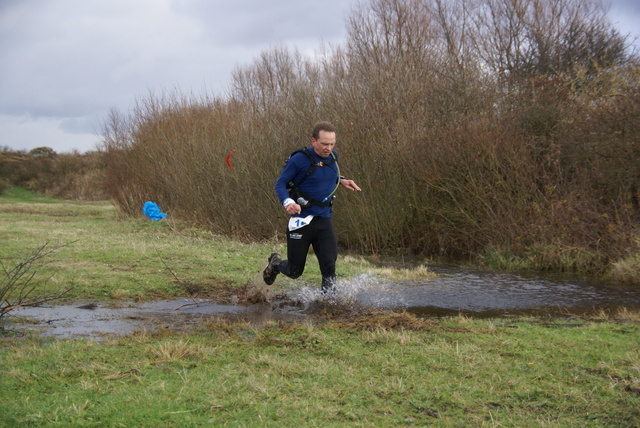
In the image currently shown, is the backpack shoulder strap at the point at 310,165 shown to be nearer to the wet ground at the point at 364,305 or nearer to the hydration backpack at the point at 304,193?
the hydration backpack at the point at 304,193

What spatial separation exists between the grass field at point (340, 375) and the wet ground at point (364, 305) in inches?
23.0

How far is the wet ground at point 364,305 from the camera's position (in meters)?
7.07

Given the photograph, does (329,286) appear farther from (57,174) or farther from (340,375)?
(57,174)

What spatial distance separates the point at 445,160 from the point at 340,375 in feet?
39.8

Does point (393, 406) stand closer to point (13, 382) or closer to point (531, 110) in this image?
point (13, 382)

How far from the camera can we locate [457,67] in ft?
77.9

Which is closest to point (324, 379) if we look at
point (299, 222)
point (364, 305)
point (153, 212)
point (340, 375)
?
point (340, 375)

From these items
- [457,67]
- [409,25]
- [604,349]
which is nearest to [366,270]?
[604,349]

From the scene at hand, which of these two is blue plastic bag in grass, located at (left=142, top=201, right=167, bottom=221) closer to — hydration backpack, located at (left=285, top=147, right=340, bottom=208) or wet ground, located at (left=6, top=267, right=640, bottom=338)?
wet ground, located at (left=6, top=267, right=640, bottom=338)

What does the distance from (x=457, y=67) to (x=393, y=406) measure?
21.0 m

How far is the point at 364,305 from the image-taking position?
8.46m

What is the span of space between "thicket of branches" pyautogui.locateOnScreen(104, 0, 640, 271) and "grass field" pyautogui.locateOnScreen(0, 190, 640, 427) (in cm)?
719

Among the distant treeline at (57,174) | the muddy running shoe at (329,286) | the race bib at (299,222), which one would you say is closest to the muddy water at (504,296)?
the muddy running shoe at (329,286)

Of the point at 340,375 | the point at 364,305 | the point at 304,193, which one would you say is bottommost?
the point at 364,305
